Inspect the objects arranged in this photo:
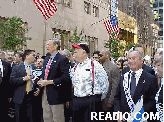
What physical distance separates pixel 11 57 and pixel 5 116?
8.16ft

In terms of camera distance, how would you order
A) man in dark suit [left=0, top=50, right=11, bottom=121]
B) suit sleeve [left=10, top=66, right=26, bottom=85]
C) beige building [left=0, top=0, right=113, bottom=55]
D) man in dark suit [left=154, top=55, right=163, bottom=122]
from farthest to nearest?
beige building [left=0, top=0, right=113, bottom=55], man in dark suit [left=0, top=50, right=11, bottom=121], suit sleeve [left=10, top=66, right=26, bottom=85], man in dark suit [left=154, top=55, right=163, bottom=122]

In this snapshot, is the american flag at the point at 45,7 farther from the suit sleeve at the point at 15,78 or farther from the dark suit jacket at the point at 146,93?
the dark suit jacket at the point at 146,93

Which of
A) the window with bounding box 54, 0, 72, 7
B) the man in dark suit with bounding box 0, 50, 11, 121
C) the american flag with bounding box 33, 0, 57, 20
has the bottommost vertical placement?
the man in dark suit with bounding box 0, 50, 11, 121

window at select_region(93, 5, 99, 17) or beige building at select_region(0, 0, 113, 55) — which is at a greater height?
window at select_region(93, 5, 99, 17)

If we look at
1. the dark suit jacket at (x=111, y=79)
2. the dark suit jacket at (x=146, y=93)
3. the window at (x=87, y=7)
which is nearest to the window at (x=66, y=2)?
the window at (x=87, y=7)

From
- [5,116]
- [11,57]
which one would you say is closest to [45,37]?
[11,57]

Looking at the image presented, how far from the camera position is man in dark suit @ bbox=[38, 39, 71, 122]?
24.9 ft

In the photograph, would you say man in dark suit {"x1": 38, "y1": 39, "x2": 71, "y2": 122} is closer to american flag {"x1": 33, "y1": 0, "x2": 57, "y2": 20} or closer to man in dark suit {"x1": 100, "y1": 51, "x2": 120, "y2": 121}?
man in dark suit {"x1": 100, "y1": 51, "x2": 120, "y2": 121}

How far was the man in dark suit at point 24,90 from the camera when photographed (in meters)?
8.48

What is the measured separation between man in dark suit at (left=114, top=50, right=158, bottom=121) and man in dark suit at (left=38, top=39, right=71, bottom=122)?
2482mm

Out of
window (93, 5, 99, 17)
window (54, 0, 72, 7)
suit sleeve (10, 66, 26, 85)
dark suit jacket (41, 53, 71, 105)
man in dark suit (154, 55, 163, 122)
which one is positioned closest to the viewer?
man in dark suit (154, 55, 163, 122)

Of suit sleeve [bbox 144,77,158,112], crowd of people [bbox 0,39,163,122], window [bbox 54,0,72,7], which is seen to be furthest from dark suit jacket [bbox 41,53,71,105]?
window [bbox 54,0,72,7]

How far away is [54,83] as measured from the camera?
752cm

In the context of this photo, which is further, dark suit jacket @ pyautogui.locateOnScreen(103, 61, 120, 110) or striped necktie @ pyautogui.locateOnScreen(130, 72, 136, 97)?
dark suit jacket @ pyautogui.locateOnScreen(103, 61, 120, 110)
